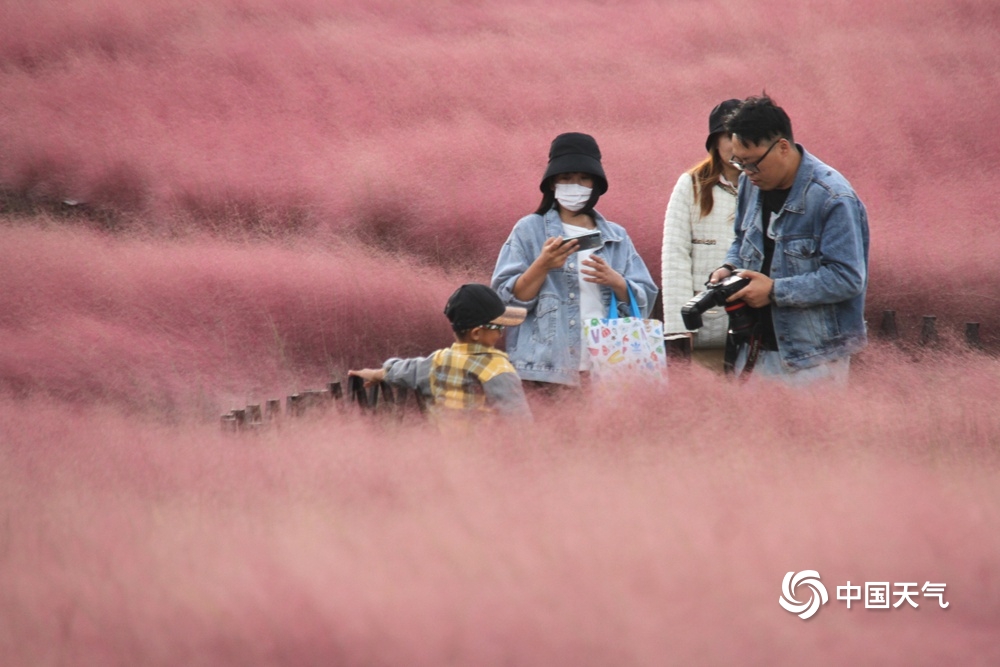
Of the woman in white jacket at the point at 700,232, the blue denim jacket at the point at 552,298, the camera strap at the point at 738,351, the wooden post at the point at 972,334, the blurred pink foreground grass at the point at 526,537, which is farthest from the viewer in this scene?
the wooden post at the point at 972,334

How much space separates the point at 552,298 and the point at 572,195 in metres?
0.42

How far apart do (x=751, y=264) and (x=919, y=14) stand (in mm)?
6194

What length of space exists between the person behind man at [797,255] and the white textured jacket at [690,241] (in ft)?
1.62

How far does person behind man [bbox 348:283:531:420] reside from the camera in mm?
3637

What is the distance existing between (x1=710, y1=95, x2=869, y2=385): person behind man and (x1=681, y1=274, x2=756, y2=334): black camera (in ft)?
0.11

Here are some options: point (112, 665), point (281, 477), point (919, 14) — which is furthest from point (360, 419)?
point (919, 14)

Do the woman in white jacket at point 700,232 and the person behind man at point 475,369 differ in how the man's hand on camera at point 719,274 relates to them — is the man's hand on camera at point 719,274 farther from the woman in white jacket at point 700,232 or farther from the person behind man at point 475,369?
the person behind man at point 475,369

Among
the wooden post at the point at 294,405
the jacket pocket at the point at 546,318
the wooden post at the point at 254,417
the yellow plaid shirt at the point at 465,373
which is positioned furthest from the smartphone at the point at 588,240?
the wooden post at the point at 254,417

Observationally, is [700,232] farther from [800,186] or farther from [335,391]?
[335,391]

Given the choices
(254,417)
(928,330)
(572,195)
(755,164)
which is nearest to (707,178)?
(572,195)

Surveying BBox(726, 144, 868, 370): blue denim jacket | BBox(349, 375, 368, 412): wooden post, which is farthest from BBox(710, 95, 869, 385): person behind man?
BBox(349, 375, 368, 412): wooden post

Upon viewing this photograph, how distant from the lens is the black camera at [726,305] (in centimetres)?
377

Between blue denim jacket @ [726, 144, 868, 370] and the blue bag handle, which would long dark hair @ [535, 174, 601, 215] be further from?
blue denim jacket @ [726, 144, 868, 370]

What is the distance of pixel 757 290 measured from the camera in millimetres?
3719
